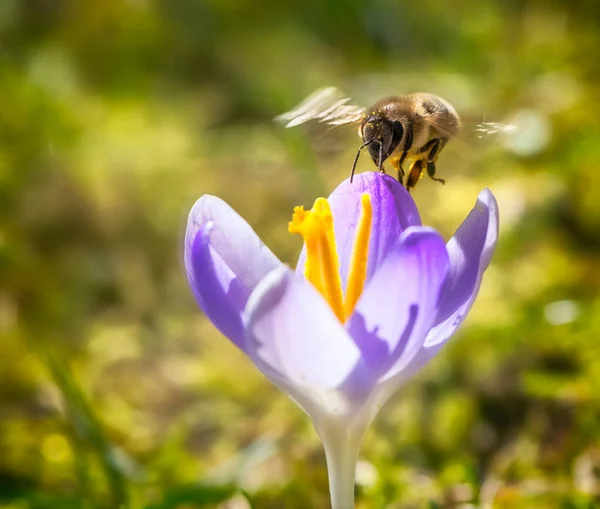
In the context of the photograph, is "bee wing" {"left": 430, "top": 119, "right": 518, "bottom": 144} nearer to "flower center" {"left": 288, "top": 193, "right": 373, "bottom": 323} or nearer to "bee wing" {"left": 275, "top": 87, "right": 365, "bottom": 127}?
"bee wing" {"left": 275, "top": 87, "right": 365, "bottom": 127}

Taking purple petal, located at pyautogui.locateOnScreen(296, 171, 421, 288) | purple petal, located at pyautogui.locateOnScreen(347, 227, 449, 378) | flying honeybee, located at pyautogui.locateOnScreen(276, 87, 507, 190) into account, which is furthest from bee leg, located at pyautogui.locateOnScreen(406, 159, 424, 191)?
purple petal, located at pyautogui.locateOnScreen(347, 227, 449, 378)

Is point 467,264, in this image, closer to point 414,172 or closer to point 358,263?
point 358,263

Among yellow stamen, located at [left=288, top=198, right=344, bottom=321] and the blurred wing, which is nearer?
yellow stamen, located at [left=288, top=198, right=344, bottom=321]

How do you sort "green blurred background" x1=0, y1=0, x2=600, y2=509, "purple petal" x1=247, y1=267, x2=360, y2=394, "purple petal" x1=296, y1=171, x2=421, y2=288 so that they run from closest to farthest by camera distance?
"purple petal" x1=247, y1=267, x2=360, y2=394, "purple petal" x1=296, y1=171, x2=421, y2=288, "green blurred background" x1=0, y1=0, x2=600, y2=509

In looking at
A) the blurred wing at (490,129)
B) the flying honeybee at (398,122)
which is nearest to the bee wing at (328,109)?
the flying honeybee at (398,122)

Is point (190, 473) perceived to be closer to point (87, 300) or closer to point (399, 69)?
point (87, 300)

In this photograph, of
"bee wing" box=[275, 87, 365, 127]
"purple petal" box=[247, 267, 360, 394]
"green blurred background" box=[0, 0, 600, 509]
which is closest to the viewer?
"purple petal" box=[247, 267, 360, 394]

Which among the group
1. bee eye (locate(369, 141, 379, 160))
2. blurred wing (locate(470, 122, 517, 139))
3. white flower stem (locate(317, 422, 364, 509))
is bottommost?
white flower stem (locate(317, 422, 364, 509))
